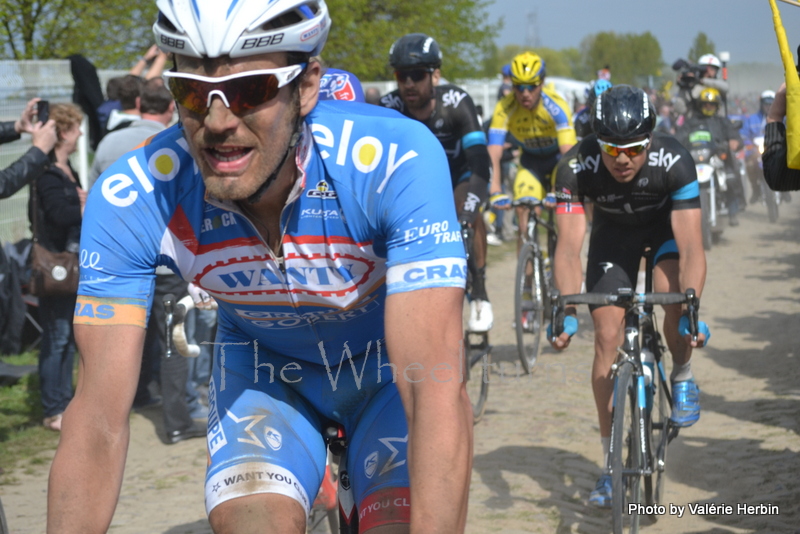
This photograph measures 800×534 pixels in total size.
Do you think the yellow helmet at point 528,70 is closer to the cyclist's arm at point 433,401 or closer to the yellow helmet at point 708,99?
the yellow helmet at point 708,99

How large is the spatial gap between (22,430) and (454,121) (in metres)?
4.12

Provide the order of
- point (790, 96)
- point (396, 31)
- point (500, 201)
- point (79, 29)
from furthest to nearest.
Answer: point (396, 31), point (79, 29), point (500, 201), point (790, 96)

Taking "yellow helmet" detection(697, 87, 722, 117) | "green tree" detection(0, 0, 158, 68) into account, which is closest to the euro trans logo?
"green tree" detection(0, 0, 158, 68)

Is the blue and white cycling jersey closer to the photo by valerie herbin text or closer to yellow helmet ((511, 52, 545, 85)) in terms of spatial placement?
the photo by valerie herbin text

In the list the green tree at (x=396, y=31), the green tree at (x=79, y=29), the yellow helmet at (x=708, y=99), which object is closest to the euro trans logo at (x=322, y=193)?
the green tree at (x=79, y=29)

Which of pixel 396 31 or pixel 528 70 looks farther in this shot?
pixel 396 31

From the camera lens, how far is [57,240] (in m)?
6.89

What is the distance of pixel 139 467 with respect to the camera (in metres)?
6.46

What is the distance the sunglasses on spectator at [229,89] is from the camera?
2.15m

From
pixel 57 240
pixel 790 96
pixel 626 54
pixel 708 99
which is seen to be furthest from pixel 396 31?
pixel 626 54

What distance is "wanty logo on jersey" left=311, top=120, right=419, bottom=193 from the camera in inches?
90.2

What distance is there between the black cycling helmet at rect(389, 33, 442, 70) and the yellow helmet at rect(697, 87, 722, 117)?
9.60 metres

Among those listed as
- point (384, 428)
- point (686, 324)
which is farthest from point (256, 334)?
point (686, 324)

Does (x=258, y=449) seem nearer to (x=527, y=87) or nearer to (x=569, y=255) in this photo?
(x=569, y=255)
